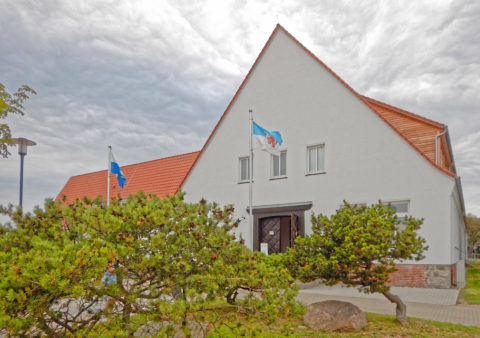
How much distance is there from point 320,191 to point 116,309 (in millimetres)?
12528

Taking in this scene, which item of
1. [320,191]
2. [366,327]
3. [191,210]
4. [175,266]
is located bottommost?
[366,327]

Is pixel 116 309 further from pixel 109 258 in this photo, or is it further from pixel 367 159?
pixel 367 159

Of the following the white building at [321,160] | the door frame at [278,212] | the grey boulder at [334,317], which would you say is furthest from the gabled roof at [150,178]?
the grey boulder at [334,317]

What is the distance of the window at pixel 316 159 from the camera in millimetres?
16312

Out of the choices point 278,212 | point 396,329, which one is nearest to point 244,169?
point 278,212

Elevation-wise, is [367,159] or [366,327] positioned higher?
[367,159]

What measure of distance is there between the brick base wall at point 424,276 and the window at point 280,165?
5918 millimetres

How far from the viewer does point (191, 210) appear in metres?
4.75

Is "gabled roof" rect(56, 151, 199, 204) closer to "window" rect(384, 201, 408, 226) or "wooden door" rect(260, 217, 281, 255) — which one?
"wooden door" rect(260, 217, 281, 255)

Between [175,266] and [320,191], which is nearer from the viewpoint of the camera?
[175,266]

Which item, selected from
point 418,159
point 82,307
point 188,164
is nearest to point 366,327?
point 82,307

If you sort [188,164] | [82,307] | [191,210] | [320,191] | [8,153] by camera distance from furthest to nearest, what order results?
[188,164], [8,153], [320,191], [191,210], [82,307]

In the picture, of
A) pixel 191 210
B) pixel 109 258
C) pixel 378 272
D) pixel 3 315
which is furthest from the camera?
pixel 378 272

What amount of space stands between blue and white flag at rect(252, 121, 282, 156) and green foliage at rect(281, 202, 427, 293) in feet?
24.8
